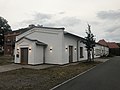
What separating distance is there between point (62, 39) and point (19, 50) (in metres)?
5.66

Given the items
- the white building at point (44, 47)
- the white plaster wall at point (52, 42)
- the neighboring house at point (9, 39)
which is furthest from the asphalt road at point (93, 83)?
the neighboring house at point (9, 39)

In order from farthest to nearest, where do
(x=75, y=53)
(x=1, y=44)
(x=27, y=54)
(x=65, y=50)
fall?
(x=1, y=44)
(x=75, y=53)
(x=65, y=50)
(x=27, y=54)

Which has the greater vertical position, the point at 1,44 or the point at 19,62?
the point at 1,44

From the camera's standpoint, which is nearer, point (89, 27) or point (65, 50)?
point (65, 50)

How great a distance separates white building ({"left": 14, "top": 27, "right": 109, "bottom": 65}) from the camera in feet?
73.5

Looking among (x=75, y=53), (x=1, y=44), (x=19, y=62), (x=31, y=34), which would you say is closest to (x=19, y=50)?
(x=19, y=62)

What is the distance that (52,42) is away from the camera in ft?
78.3

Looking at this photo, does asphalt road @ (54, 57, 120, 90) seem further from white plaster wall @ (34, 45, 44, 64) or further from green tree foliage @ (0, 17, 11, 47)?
green tree foliage @ (0, 17, 11, 47)

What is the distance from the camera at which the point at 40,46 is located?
23.3 meters

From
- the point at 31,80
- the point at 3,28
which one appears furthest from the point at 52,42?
the point at 3,28

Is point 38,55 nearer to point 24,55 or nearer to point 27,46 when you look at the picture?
point 27,46

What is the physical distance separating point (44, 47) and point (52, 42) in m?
1.34

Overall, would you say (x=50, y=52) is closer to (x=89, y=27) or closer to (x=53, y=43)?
(x=53, y=43)

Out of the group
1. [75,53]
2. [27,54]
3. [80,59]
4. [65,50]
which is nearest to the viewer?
[27,54]
